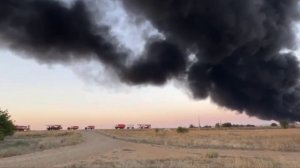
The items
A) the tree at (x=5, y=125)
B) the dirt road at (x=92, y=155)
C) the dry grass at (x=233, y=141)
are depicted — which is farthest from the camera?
the tree at (x=5, y=125)

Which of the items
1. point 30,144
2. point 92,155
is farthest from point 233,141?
point 92,155

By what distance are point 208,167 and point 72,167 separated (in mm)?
7287

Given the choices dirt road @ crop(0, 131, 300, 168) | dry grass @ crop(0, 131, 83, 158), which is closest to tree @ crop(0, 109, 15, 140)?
dry grass @ crop(0, 131, 83, 158)

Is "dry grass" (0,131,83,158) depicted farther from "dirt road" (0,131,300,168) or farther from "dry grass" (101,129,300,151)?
"dry grass" (101,129,300,151)

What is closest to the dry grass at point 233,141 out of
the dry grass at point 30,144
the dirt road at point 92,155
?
the dirt road at point 92,155

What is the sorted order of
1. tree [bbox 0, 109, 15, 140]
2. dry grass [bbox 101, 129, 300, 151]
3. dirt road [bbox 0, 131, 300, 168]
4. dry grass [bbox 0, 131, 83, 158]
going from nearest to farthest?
1. dirt road [bbox 0, 131, 300, 168]
2. dry grass [bbox 0, 131, 83, 158]
3. dry grass [bbox 101, 129, 300, 151]
4. tree [bbox 0, 109, 15, 140]

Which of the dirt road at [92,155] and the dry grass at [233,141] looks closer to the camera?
the dirt road at [92,155]

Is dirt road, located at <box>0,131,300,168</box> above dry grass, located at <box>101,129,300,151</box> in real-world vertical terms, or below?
→ below

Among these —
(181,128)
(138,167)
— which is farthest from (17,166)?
(181,128)

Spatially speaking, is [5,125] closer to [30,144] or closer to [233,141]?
[30,144]

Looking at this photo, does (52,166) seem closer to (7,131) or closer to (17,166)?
(17,166)

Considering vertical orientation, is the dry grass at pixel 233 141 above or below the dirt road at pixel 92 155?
above

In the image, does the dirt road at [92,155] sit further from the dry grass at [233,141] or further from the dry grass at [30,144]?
the dry grass at [233,141]

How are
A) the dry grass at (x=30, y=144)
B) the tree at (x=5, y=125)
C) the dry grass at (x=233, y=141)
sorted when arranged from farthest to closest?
the tree at (x=5, y=125), the dry grass at (x=233, y=141), the dry grass at (x=30, y=144)
